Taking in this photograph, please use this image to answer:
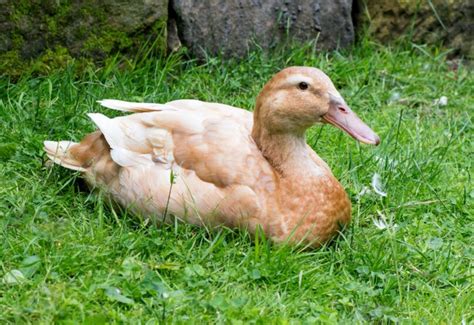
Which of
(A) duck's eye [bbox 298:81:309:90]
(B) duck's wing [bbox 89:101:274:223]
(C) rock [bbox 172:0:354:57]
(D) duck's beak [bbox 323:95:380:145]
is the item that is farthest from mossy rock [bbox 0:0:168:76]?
(D) duck's beak [bbox 323:95:380:145]

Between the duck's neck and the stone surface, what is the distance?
2.57 metres

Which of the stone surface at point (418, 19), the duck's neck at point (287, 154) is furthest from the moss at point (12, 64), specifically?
the stone surface at point (418, 19)

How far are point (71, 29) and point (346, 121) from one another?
2.09 m

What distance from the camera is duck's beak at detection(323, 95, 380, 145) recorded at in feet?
15.1

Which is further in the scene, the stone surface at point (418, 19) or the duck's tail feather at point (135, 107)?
the stone surface at point (418, 19)

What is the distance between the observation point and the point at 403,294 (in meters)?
4.33

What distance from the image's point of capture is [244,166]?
4609 mm

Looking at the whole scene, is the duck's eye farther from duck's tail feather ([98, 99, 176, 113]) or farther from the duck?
duck's tail feather ([98, 99, 176, 113])

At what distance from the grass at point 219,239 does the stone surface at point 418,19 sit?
874 mm

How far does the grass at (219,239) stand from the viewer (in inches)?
159

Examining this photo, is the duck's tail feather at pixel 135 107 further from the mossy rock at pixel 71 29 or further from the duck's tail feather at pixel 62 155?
the mossy rock at pixel 71 29

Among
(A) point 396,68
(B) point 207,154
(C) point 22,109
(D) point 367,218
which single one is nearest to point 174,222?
(B) point 207,154

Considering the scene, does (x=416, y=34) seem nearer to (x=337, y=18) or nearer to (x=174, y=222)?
(x=337, y=18)

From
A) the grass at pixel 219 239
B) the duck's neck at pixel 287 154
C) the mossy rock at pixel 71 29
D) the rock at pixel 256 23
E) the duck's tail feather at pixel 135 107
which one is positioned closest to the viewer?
the grass at pixel 219 239
